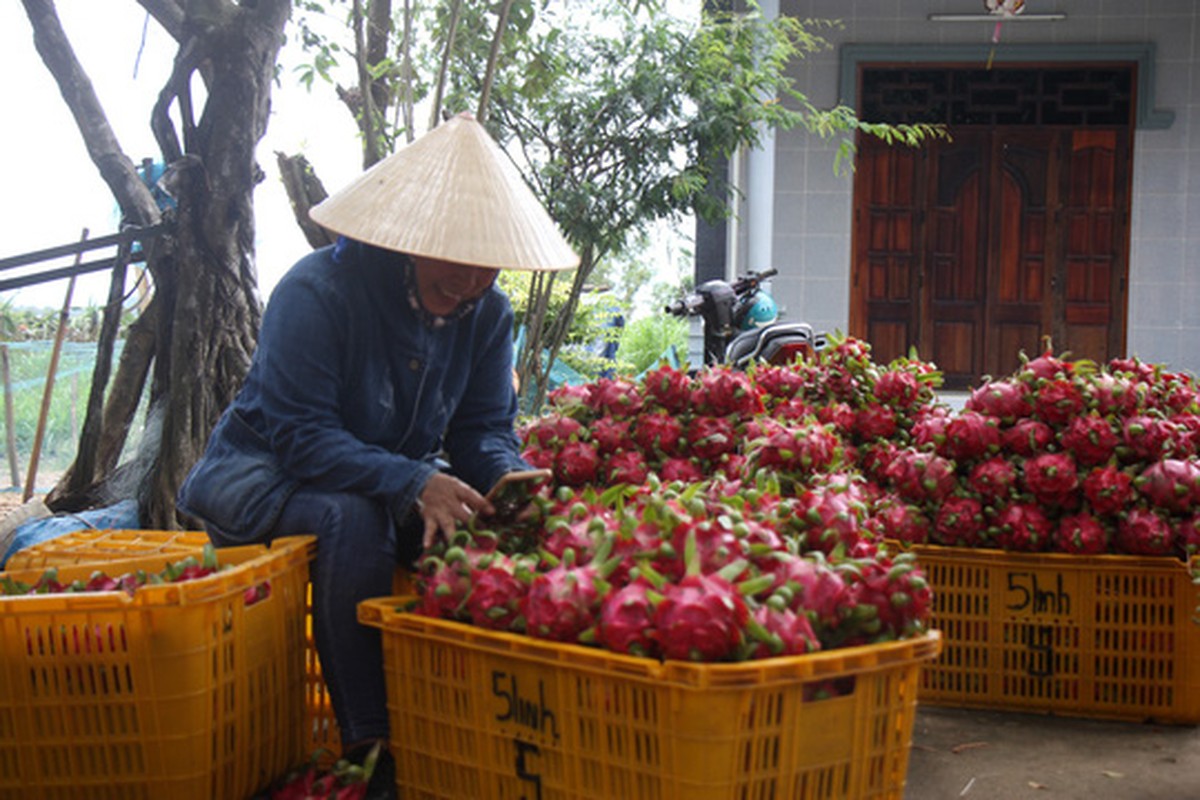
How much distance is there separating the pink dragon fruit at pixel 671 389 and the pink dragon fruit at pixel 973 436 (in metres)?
0.70

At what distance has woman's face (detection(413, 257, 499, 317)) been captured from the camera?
2.51 meters

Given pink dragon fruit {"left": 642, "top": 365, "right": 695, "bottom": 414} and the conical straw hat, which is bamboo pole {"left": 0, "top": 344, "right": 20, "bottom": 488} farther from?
the conical straw hat

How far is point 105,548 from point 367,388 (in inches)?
32.4

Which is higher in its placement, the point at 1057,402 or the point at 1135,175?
the point at 1135,175

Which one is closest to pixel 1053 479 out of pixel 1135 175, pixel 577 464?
pixel 577 464

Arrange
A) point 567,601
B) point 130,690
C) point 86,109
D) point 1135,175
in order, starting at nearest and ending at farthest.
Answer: point 567,601
point 130,690
point 86,109
point 1135,175

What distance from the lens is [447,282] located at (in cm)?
253

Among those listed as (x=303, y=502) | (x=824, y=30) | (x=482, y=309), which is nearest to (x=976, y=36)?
(x=824, y=30)

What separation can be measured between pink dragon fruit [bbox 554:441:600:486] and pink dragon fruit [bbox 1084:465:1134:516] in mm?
1229

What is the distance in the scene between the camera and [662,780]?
1800mm

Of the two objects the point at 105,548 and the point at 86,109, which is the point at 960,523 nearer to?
the point at 105,548

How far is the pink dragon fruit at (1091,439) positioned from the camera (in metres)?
3.00

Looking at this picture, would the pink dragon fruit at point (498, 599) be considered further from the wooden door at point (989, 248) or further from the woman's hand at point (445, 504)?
the wooden door at point (989, 248)

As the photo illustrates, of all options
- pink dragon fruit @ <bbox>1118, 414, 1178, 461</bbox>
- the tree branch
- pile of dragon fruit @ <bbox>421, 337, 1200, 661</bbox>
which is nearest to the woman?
pile of dragon fruit @ <bbox>421, 337, 1200, 661</bbox>
